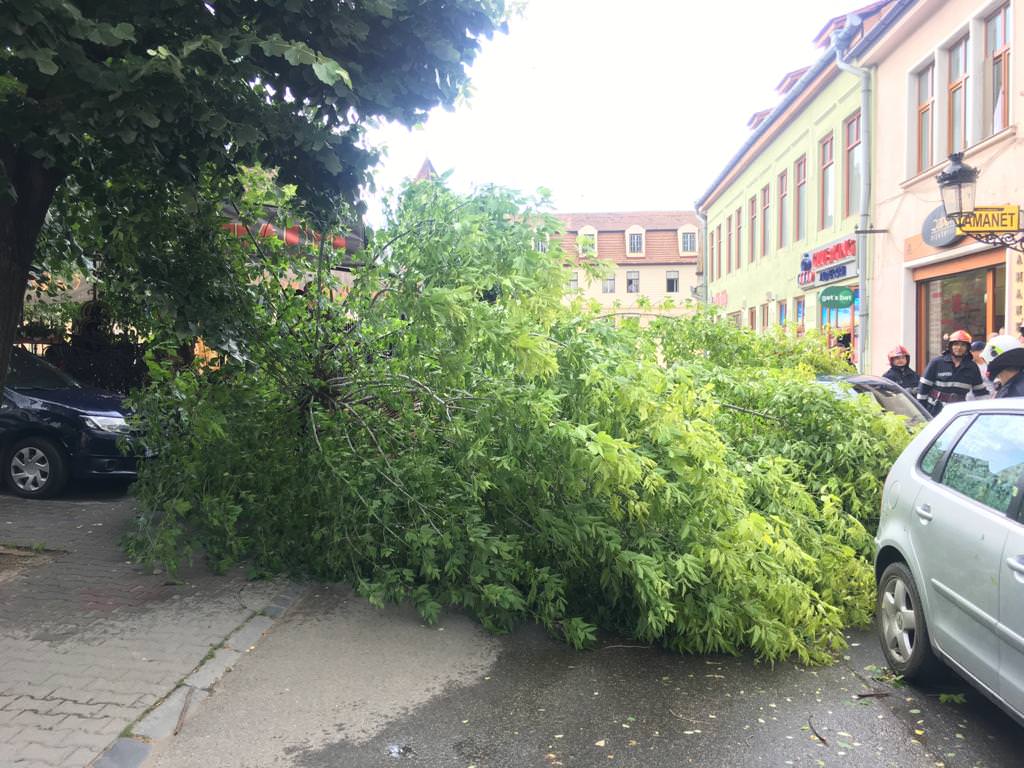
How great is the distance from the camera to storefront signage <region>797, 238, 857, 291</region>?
64.8 ft

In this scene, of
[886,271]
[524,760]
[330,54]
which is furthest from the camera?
→ [886,271]

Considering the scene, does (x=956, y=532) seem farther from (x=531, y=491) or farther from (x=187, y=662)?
(x=187, y=662)

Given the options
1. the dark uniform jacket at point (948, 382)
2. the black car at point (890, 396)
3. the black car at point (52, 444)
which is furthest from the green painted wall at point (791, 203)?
the black car at point (52, 444)

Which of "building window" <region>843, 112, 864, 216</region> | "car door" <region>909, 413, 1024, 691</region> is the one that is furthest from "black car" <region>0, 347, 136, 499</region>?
"building window" <region>843, 112, 864, 216</region>

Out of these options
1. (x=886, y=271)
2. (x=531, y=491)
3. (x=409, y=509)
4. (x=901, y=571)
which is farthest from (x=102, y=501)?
(x=886, y=271)

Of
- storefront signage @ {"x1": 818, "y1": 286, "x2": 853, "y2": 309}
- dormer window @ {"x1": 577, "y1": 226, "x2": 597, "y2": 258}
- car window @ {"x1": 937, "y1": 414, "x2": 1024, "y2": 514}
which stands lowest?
car window @ {"x1": 937, "y1": 414, "x2": 1024, "y2": 514}

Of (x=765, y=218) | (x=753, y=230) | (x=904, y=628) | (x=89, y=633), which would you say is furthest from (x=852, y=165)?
(x=89, y=633)

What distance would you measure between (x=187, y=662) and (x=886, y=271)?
16834mm

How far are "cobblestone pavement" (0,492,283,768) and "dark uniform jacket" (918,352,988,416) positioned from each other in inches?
327

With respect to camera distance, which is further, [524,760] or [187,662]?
[187,662]

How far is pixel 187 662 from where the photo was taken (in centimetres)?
453

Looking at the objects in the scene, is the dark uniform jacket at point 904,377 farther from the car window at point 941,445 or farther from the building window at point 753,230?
the building window at point 753,230

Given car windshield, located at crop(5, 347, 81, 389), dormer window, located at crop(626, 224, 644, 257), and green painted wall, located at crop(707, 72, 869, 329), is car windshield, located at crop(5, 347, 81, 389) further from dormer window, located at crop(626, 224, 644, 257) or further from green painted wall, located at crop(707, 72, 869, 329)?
dormer window, located at crop(626, 224, 644, 257)

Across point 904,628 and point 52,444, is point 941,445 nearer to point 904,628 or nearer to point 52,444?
point 904,628
